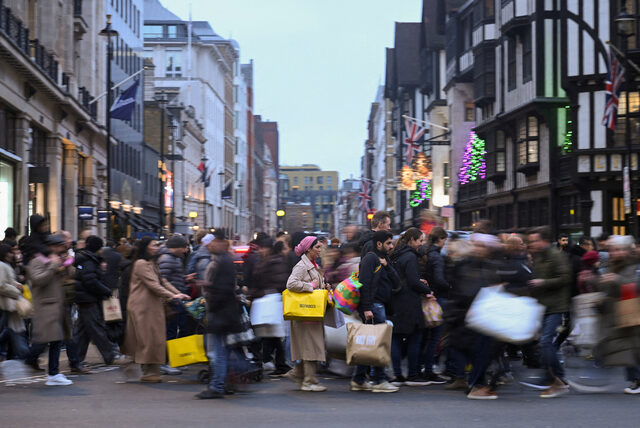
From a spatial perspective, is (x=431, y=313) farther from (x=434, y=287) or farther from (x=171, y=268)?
(x=171, y=268)

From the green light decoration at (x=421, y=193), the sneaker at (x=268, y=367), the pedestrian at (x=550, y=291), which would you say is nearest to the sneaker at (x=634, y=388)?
the pedestrian at (x=550, y=291)

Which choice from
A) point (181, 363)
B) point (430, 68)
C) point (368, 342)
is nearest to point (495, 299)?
point (368, 342)

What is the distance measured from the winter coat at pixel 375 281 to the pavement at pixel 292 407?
3.55ft

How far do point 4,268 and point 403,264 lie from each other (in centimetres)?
522

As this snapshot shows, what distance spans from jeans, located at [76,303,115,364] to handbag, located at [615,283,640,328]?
717 cm

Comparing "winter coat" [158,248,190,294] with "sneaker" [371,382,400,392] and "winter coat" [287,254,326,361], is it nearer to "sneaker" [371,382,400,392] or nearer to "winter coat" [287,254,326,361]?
"winter coat" [287,254,326,361]

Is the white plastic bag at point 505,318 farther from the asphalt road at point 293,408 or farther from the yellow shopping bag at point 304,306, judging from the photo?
the yellow shopping bag at point 304,306

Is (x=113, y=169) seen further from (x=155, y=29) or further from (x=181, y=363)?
(x=155, y=29)

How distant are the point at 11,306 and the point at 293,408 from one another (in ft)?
15.7

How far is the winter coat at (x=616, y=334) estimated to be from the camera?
11.2 meters

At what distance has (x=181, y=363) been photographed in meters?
13.1

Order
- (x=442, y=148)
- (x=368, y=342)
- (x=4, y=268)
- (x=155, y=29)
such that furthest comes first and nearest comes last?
(x=155, y=29)
(x=442, y=148)
(x=4, y=268)
(x=368, y=342)

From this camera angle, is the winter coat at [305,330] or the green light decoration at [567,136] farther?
the green light decoration at [567,136]

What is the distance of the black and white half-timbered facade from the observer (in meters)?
32.8
